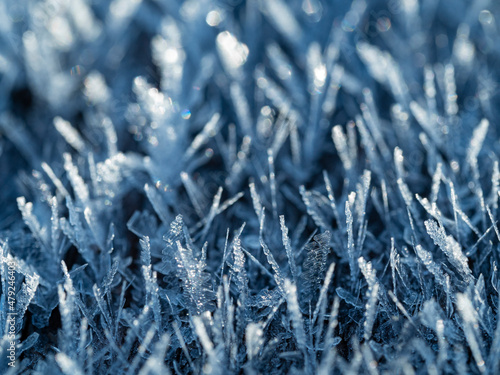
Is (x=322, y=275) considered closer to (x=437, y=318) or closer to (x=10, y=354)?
(x=437, y=318)

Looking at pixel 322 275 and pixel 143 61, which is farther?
pixel 143 61

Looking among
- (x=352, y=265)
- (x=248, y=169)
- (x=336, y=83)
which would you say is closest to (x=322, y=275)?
(x=352, y=265)

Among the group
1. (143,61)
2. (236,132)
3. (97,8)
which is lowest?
(236,132)

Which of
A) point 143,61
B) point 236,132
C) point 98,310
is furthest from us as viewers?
point 143,61

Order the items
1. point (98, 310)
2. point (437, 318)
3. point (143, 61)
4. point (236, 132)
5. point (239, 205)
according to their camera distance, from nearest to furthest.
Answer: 1. point (437, 318)
2. point (98, 310)
3. point (239, 205)
4. point (236, 132)
5. point (143, 61)

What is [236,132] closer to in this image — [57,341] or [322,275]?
[322,275]

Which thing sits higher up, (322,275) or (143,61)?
(143,61)
